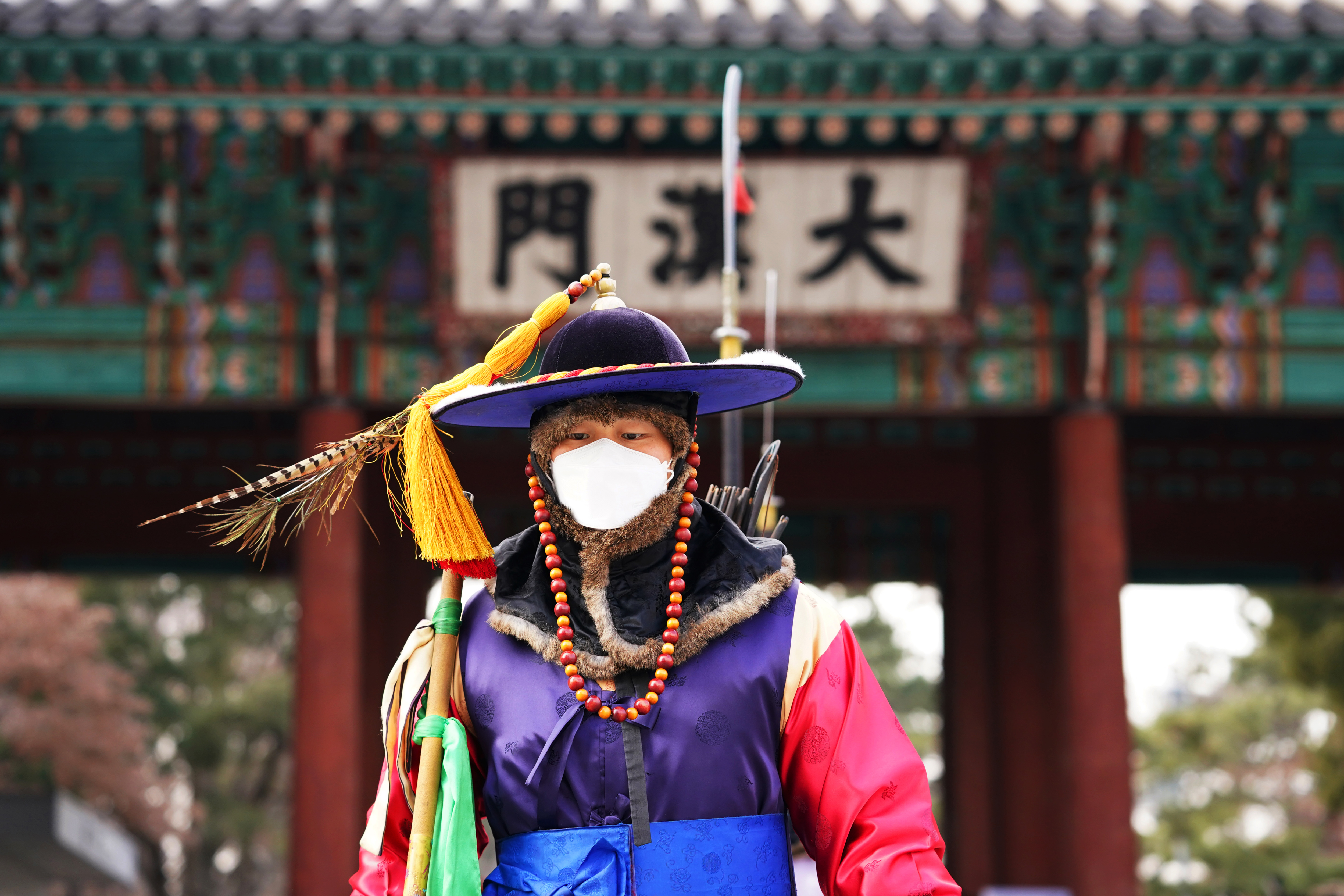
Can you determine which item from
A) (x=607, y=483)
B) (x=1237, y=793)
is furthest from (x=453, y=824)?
(x=1237, y=793)

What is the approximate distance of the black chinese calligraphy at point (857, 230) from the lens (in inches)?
255

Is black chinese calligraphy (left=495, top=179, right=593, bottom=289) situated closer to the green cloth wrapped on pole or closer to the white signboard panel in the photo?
the white signboard panel

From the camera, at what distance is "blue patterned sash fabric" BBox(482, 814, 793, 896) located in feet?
7.45

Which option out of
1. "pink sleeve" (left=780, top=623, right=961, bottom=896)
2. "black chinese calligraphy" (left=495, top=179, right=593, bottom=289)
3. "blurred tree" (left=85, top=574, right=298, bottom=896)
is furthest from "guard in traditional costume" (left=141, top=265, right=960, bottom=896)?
"blurred tree" (left=85, top=574, right=298, bottom=896)

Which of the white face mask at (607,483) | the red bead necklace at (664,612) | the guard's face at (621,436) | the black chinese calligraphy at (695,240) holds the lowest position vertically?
the red bead necklace at (664,612)

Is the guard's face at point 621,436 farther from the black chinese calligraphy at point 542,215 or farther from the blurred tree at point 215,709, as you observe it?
the blurred tree at point 215,709

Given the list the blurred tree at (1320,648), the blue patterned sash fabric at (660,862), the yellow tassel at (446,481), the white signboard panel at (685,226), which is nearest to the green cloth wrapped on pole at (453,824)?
the blue patterned sash fabric at (660,862)

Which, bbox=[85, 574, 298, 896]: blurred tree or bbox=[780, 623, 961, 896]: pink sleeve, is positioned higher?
bbox=[780, 623, 961, 896]: pink sleeve

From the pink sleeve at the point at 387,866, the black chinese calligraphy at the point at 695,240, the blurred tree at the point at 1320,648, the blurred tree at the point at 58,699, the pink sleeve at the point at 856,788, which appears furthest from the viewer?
the blurred tree at the point at 58,699

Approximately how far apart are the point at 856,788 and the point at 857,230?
446 centimetres

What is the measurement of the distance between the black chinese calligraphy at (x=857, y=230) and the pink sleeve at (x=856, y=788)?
13.7 feet

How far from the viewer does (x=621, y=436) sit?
2.44 meters

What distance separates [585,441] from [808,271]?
4.16 metres

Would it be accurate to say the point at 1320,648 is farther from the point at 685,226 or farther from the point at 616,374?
the point at 616,374
